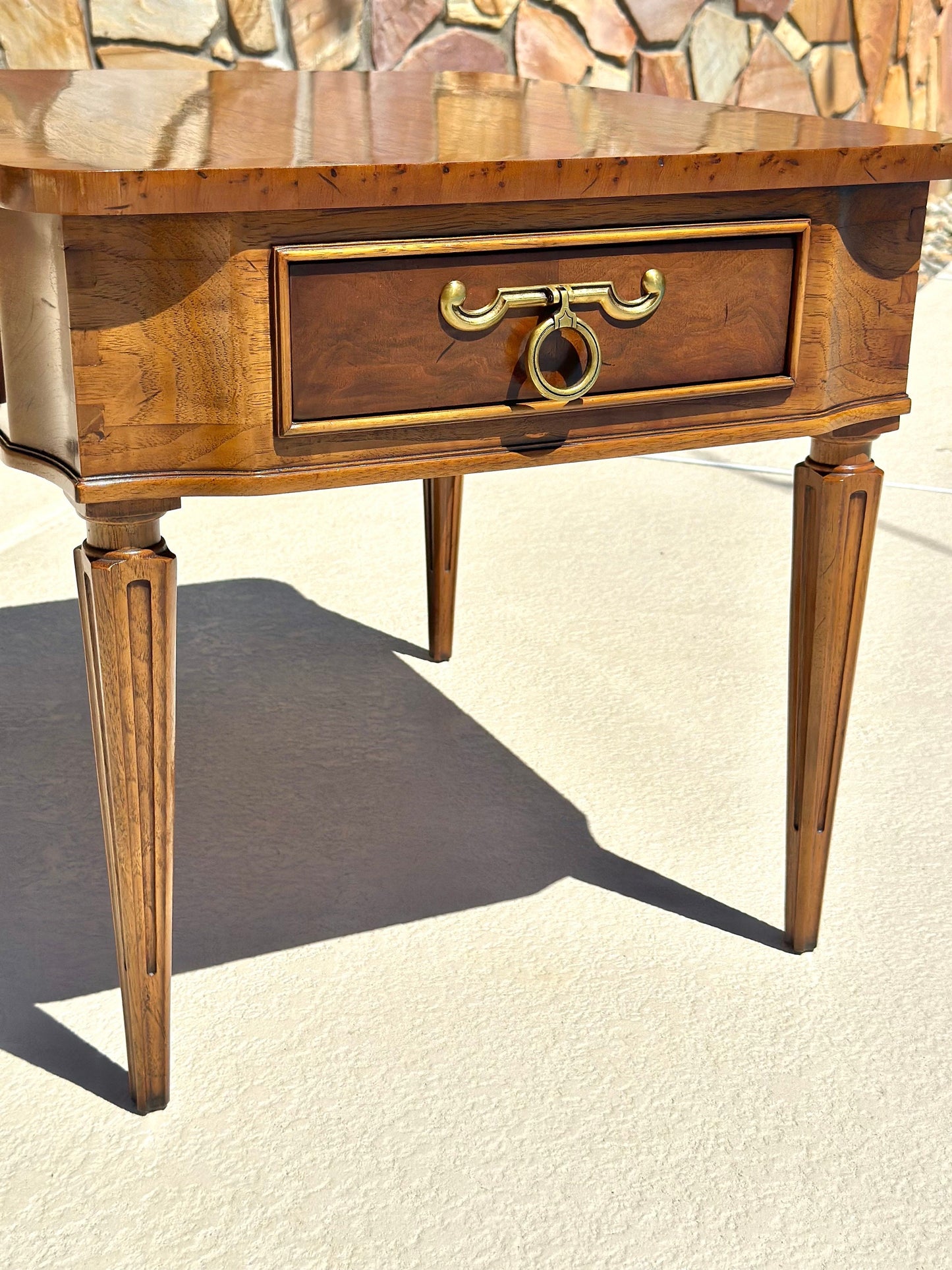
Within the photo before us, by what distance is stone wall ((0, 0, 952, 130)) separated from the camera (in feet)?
9.75

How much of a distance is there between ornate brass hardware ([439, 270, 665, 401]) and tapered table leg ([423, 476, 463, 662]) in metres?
0.81

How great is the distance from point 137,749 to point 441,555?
898mm

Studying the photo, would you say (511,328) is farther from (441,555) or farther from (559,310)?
(441,555)

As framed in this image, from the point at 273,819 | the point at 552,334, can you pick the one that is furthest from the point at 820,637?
the point at 273,819

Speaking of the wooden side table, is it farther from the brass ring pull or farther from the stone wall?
the stone wall

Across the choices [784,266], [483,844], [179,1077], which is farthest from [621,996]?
[784,266]

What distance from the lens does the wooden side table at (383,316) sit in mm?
965

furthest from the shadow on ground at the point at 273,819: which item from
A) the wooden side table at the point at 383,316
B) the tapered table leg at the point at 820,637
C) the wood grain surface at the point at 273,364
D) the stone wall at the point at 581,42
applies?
the stone wall at the point at 581,42

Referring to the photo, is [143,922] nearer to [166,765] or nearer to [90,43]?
[166,765]

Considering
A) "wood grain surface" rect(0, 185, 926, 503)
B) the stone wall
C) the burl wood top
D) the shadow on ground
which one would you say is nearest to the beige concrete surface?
the shadow on ground

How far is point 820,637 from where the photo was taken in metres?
1.32

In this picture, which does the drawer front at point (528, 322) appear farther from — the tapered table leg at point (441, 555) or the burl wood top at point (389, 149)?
the tapered table leg at point (441, 555)

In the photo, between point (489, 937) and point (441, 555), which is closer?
point (489, 937)

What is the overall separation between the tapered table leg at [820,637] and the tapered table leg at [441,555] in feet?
2.19
